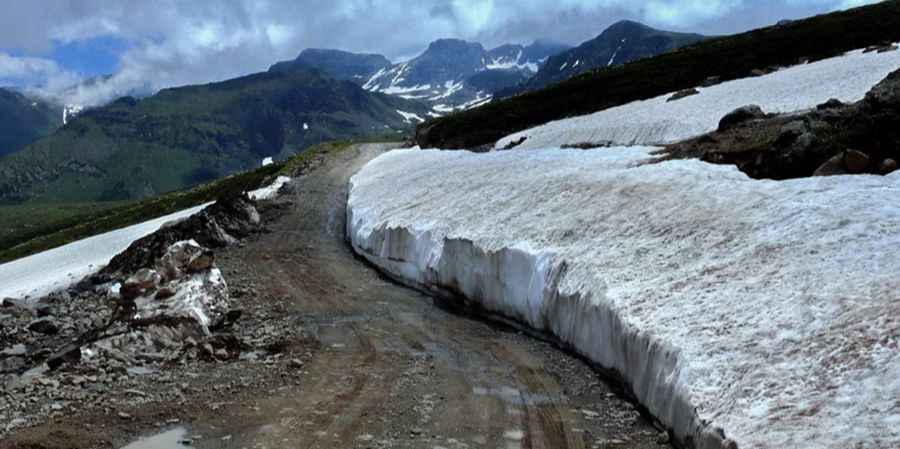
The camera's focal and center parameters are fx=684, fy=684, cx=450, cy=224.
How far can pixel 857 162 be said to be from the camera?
54.2 feet

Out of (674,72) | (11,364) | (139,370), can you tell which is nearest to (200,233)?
(11,364)

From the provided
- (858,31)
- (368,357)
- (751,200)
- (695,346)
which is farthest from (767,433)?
(858,31)

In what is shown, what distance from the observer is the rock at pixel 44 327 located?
1992 cm

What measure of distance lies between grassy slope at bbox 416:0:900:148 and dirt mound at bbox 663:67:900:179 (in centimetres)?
4771

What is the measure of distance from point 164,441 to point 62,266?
108 feet

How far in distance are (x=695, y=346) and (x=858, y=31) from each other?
81.5 m

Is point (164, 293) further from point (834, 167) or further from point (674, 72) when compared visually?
point (674, 72)

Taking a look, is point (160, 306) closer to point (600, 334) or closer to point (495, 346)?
point (495, 346)

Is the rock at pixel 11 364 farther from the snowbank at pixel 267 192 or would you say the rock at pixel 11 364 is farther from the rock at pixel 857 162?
the snowbank at pixel 267 192

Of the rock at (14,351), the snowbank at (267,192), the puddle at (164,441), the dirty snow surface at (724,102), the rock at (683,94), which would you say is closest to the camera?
the puddle at (164,441)

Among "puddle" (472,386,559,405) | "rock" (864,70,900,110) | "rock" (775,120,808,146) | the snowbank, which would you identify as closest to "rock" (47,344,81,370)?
"puddle" (472,386,559,405)

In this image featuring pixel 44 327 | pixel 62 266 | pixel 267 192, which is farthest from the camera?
pixel 267 192

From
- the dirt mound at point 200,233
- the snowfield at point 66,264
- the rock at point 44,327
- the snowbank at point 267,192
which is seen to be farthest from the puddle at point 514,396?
the snowbank at point 267,192

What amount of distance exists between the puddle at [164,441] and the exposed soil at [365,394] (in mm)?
192
